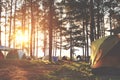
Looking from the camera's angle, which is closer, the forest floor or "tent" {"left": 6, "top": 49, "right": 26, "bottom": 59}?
the forest floor

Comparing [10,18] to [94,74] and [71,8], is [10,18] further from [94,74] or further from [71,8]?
[94,74]

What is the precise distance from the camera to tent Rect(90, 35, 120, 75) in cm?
1703

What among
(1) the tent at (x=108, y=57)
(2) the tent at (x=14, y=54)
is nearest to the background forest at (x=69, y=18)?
(2) the tent at (x=14, y=54)

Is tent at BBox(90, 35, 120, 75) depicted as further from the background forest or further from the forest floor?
the background forest

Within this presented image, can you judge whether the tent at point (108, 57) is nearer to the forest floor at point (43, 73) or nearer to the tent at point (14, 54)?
the forest floor at point (43, 73)

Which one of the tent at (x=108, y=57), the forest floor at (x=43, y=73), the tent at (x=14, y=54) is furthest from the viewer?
the tent at (x=14, y=54)

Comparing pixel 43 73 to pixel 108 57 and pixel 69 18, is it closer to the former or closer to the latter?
pixel 108 57

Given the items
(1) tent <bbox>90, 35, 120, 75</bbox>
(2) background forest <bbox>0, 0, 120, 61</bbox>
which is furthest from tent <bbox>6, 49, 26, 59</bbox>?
(1) tent <bbox>90, 35, 120, 75</bbox>

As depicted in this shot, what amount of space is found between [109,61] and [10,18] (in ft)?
131

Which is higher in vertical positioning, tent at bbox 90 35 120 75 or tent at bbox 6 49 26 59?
tent at bbox 90 35 120 75

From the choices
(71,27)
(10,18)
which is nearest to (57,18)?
(71,27)

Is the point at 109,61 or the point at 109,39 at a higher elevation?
the point at 109,39

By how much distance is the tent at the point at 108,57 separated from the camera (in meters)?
17.0

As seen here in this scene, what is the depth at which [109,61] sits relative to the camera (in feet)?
56.9
